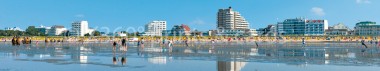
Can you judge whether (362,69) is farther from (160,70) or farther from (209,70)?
(160,70)

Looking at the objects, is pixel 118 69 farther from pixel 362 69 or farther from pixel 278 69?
pixel 362 69

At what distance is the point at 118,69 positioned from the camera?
1630cm

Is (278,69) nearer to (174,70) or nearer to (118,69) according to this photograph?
(174,70)

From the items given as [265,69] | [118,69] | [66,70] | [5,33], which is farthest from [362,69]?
[5,33]

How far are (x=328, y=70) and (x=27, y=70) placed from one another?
32.6 ft

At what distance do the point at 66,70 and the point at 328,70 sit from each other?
8.70m

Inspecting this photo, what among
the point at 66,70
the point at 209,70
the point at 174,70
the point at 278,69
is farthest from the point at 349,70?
the point at 66,70

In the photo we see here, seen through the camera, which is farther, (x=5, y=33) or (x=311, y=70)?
(x=5, y=33)

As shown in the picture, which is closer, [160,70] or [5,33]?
[160,70]

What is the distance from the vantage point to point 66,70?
15.9m

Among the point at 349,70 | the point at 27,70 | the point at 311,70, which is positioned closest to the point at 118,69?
the point at 27,70

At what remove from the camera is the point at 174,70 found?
639 inches

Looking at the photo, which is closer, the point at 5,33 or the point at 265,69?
the point at 265,69

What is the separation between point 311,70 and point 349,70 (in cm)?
130
